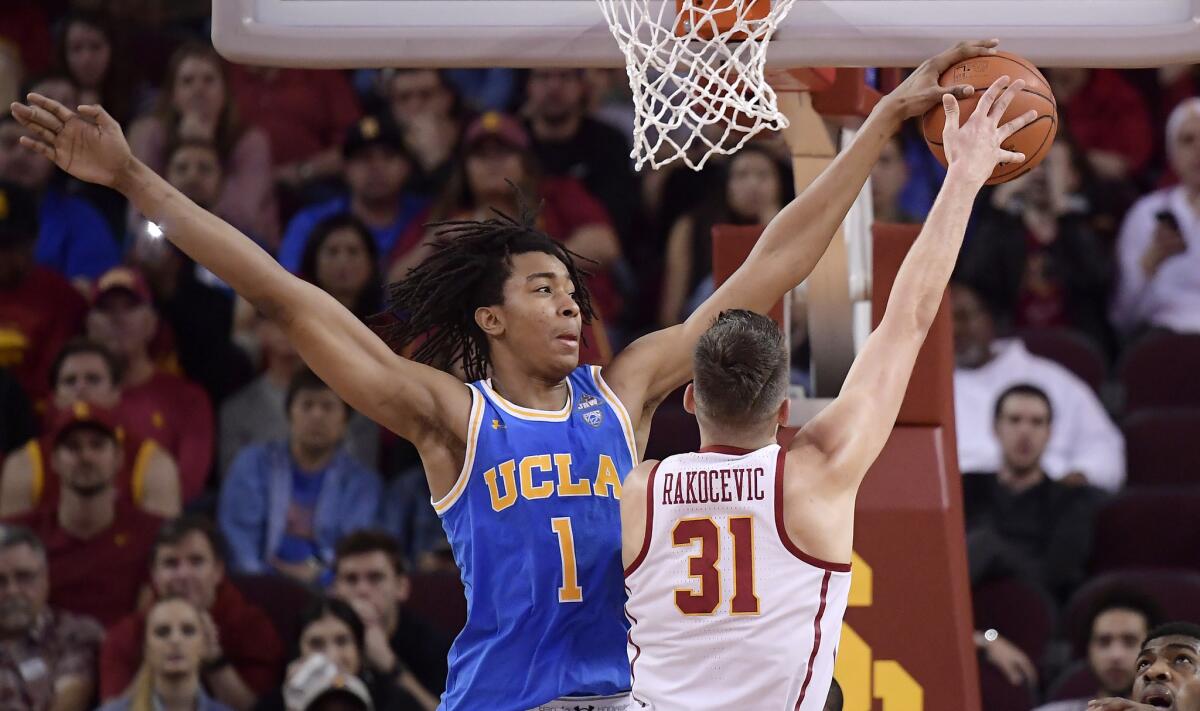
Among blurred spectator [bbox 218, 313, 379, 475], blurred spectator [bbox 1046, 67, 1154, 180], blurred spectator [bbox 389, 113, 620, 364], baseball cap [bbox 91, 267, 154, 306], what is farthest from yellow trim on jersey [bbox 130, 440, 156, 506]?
blurred spectator [bbox 1046, 67, 1154, 180]

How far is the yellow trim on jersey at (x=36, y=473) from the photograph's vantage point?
24.3 ft

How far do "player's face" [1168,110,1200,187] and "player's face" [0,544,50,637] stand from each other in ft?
17.2

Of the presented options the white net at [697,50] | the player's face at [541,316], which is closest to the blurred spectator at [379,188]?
the white net at [697,50]

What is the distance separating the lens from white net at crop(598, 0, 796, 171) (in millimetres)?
4297

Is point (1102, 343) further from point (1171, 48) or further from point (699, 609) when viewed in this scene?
point (699, 609)

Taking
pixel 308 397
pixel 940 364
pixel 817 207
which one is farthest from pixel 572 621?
pixel 308 397

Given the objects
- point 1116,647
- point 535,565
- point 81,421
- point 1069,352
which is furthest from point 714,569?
point 1069,352

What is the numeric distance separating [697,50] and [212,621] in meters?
3.32

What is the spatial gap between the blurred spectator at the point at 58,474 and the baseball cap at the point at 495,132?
6.18 feet

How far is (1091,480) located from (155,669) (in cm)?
385

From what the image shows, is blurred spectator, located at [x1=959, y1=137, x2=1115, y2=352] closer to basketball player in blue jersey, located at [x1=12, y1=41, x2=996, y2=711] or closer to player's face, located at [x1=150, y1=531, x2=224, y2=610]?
player's face, located at [x1=150, y1=531, x2=224, y2=610]

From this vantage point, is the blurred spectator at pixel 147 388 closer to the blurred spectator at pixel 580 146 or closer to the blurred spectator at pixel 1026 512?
the blurred spectator at pixel 580 146

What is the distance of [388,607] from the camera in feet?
22.6

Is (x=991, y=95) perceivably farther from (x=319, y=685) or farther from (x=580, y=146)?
(x=580, y=146)
